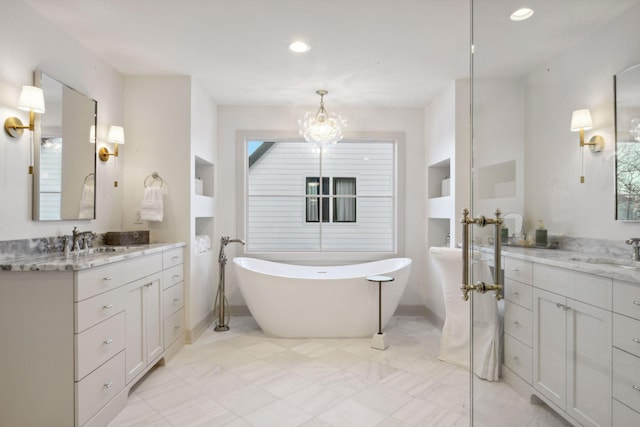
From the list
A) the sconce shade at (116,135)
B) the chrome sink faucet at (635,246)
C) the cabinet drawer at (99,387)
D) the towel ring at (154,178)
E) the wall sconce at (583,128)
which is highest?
the sconce shade at (116,135)

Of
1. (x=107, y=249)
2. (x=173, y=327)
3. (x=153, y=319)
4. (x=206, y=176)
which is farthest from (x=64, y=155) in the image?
(x=206, y=176)

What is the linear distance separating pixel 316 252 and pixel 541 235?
3.33 meters

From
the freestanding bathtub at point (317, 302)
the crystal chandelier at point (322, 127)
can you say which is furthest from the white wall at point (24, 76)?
the crystal chandelier at point (322, 127)

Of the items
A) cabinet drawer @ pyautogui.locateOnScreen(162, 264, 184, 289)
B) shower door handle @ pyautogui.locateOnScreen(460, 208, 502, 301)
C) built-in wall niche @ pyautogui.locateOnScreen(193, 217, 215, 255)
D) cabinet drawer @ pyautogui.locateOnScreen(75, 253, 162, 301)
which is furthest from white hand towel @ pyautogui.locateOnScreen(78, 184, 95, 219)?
shower door handle @ pyautogui.locateOnScreen(460, 208, 502, 301)

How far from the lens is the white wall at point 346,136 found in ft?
14.1

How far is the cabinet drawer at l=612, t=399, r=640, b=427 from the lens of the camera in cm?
83

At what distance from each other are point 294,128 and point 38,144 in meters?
2.56

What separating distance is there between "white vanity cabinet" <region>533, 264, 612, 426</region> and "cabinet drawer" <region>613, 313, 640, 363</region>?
0.02m

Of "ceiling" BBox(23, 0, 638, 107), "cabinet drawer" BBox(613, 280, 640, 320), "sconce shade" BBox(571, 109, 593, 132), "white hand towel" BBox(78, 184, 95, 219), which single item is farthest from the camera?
"white hand towel" BBox(78, 184, 95, 219)

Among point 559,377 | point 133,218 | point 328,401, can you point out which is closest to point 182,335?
point 133,218

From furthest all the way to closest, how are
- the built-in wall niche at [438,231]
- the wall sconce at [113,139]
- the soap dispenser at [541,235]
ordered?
the built-in wall niche at [438,231], the wall sconce at [113,139], the soap dispenser at [541,235]

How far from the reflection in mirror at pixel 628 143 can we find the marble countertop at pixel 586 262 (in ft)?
0.35

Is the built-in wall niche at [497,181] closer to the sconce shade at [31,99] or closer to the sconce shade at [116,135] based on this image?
the sconce shade at [31,99]

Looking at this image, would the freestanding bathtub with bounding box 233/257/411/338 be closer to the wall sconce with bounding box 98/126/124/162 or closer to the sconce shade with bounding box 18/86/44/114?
the wall sconce with bounding box 98/126/124/162
